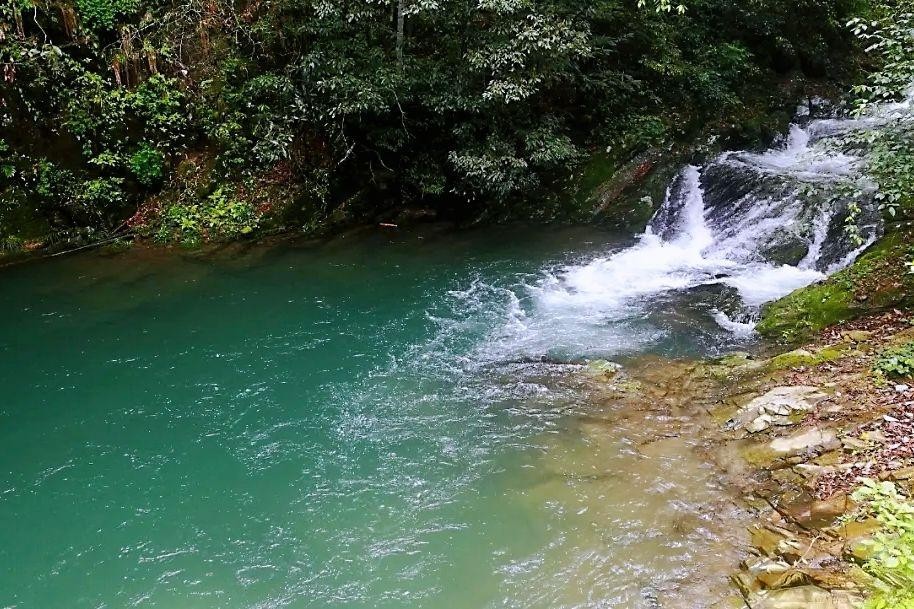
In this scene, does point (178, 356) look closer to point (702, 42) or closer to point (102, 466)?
point (102, 466)

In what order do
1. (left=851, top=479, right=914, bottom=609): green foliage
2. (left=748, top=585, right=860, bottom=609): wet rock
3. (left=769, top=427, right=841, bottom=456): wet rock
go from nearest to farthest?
(left=851, top=479, right=914, bottom=609): green foliage, (left=748, top=585, right=860, bottom=609): wet rock, (left=769, top=427, right=841, bottom=456): wet rock

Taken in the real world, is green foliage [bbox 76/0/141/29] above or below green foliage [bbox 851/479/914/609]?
above

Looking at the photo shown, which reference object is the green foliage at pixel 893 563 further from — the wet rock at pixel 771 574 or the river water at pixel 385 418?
the river water at pixel 385 418

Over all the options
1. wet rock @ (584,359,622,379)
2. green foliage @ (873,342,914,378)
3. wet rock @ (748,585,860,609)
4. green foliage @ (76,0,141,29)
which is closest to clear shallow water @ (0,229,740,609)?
wet rock @ (584,359,622,379)

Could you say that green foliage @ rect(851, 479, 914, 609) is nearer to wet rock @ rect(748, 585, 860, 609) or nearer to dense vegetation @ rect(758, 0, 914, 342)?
wet rock @ rect(748, 585, 860, 609)

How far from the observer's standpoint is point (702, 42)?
49.9 feet

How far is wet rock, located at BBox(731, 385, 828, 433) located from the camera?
5922mm

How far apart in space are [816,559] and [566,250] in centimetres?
766

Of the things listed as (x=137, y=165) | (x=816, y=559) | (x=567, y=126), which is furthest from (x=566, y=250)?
(x=137, y=165)

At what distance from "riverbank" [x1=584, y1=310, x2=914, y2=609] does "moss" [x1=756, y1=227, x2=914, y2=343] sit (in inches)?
10.7

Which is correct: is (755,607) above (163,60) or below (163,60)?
below

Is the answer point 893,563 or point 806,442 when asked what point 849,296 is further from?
point 893,563

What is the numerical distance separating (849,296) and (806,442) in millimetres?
3054

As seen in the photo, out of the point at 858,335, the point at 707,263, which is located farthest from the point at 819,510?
the point at 707,263
